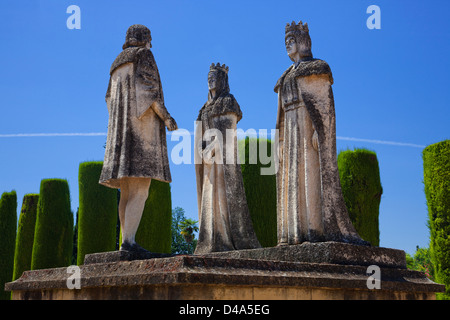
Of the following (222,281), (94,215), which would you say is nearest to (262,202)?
(94,215)

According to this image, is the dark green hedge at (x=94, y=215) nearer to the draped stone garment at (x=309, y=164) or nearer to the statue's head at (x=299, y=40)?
the draped stone garment at (x=309, y=164)

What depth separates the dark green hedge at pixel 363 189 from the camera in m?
14.5

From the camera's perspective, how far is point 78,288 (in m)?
6.17

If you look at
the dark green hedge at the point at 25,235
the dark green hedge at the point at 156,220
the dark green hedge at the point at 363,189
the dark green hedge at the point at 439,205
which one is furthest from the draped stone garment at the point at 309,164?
the dark green hedge at the point at 25,235

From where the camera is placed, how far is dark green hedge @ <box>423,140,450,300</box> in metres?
12.2

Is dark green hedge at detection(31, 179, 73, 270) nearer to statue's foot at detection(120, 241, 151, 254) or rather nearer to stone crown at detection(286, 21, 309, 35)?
statue's foot at detection(120, 241, 151, 254)

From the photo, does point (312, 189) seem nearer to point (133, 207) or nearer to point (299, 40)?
point (299, 40)

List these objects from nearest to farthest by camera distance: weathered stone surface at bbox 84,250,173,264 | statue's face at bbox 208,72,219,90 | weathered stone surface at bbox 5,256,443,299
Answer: weathered stone surface at bbox 5,256,443,299 < weathered stone surface at bbox 84,250,173,264 < statue's face at bbox 208,72,219,90

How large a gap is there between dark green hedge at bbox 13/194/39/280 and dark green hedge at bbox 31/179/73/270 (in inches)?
65.1

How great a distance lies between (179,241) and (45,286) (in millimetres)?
41863

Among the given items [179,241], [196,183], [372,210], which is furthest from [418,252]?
[196,183]

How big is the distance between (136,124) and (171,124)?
52 centimetres

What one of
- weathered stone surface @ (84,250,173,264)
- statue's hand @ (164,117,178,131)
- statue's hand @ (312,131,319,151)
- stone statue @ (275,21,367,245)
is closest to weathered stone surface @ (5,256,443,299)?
weathered stone surface @ (84,250,173,264)

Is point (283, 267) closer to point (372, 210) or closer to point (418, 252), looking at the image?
point (372, 210)
